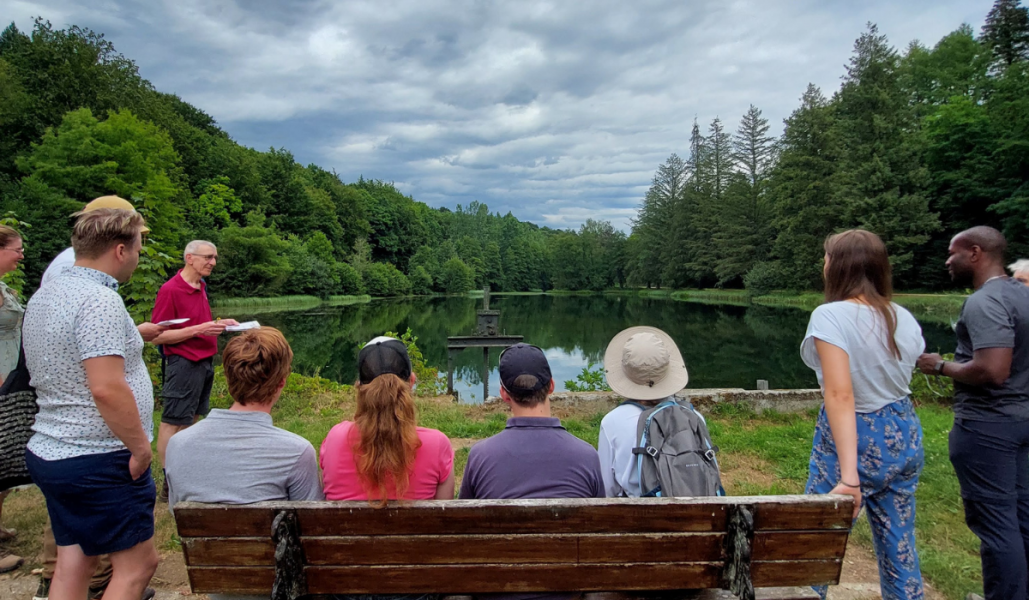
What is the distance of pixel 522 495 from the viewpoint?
176 centimetres

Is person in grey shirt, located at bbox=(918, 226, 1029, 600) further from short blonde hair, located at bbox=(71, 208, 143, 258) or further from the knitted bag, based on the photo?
the knitted bag

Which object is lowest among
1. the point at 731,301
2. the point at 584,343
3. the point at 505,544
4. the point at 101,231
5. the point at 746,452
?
the point at 584,343

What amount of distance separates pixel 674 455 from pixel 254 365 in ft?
4.89

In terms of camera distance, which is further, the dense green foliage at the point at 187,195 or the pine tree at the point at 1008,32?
the pine tree at the point at 1008,32

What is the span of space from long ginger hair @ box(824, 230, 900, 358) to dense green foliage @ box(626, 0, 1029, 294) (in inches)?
1345

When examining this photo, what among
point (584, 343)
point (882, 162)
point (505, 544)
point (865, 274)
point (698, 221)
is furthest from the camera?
point (698, 221)

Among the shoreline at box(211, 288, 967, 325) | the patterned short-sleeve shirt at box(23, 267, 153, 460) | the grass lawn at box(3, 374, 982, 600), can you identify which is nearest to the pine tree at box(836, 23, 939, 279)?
the shoreline at box(211, 288, 967, 325)

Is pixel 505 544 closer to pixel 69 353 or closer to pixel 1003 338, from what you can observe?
pixel 69 353

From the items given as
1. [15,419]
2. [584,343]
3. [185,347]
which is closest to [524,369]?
[15,419]

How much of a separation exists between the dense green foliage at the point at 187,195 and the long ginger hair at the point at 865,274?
5.71 meters

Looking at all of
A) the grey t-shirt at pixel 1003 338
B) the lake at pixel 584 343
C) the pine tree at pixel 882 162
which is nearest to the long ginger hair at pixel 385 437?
the grey t-shirt at pixel 1003 338

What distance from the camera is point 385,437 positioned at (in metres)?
1.74

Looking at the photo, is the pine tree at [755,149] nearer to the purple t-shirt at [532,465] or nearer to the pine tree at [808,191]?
the pine tree at [808,191]

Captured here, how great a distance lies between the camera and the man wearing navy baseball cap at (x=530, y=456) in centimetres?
178
